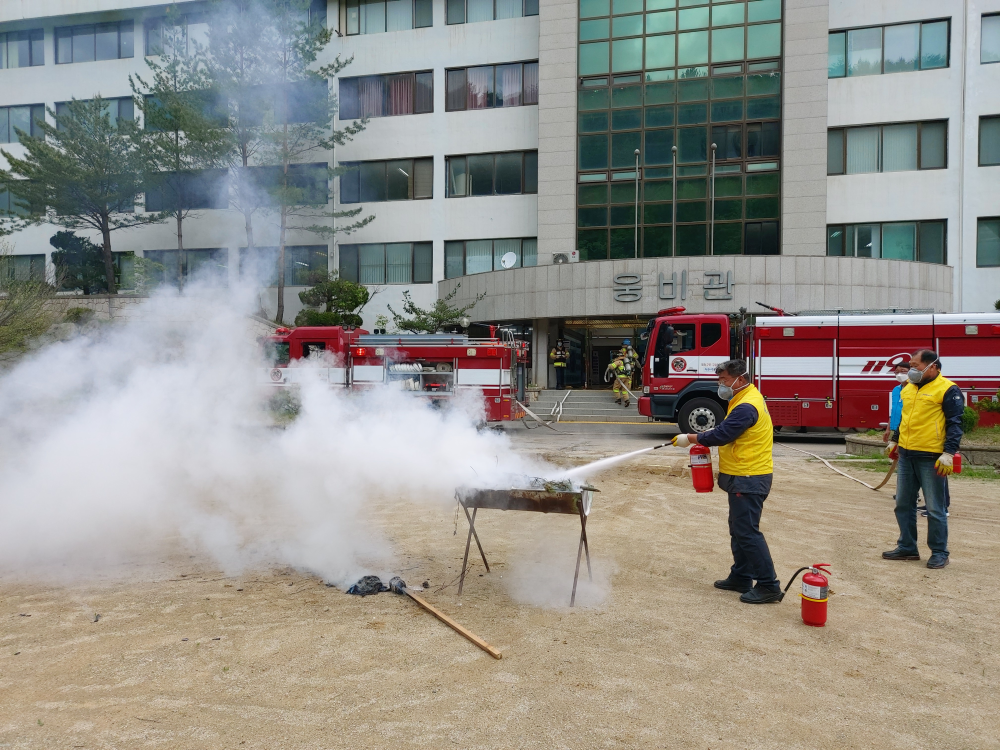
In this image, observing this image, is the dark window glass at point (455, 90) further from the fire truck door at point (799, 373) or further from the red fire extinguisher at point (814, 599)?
the red fire extinguisher at point (814, 599)

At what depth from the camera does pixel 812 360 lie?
15.3m

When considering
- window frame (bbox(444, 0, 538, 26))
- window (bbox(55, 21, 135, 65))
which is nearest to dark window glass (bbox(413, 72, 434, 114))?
window frame (bbox(444, 0, 538, 26))

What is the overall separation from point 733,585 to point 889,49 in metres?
28.3

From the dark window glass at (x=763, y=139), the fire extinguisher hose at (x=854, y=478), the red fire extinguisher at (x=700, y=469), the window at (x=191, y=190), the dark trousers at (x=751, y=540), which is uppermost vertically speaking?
the dark window glass at (x=763, y=139)

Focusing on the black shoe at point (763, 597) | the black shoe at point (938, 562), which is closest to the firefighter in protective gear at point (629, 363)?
the black shoe at point (938, 562)

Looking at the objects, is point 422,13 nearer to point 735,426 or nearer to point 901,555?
point 735,426

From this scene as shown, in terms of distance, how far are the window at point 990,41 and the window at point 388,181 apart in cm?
2246

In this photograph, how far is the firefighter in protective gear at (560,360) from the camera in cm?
2678

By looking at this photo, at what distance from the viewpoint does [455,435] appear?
6738 mm

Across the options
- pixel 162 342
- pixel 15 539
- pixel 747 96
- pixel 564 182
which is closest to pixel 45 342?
pixel 162 342

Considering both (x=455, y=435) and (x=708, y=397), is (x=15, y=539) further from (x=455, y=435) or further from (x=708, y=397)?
(x=708, y=397)

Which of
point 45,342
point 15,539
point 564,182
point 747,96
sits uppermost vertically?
point 747,96

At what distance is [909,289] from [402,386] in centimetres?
1951

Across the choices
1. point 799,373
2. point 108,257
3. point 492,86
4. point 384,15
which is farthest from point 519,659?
point 384,15
